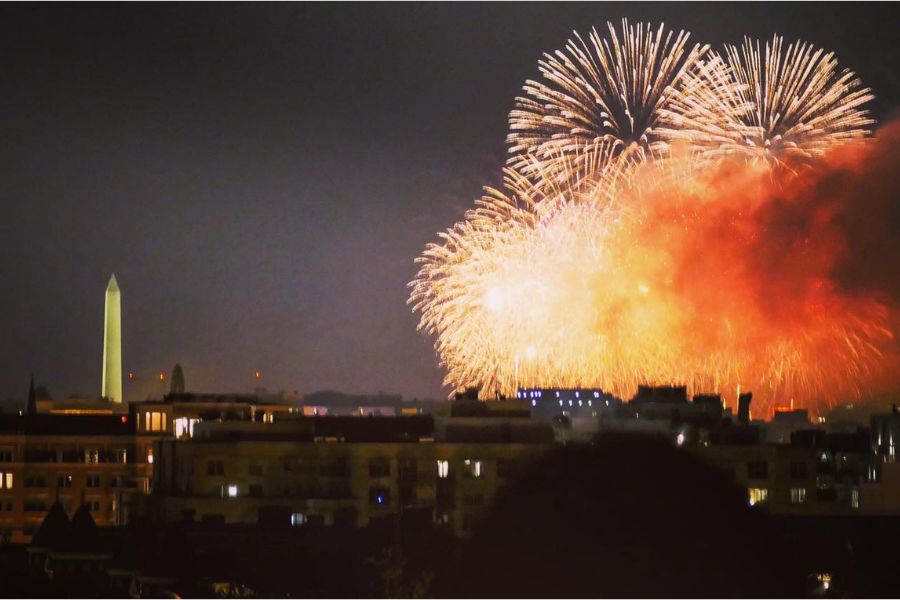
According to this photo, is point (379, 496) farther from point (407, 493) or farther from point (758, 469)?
point (758, 469)

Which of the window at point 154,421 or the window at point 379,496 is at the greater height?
the window at point 154,421

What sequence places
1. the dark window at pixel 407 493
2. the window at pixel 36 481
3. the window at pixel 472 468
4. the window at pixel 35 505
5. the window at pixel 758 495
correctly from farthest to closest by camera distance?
the window at pixel 36 481
the window at pixel 35 505
the dark window at pixel 407 493
the window at pixel 472 468
the window at pixel 758 495

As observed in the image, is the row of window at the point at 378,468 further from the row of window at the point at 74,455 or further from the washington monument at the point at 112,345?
the washington monument at the point at 112,345

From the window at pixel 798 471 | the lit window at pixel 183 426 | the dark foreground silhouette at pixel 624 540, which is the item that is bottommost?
the dark foreground silhouette at pixel 624 540

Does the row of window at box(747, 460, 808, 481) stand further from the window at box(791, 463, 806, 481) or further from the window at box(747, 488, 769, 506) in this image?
the window at box(747, 488, 769, 506)

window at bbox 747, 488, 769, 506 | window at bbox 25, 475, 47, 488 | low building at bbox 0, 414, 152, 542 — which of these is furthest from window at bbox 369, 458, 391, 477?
window at bbox 25, 475, 47, 488

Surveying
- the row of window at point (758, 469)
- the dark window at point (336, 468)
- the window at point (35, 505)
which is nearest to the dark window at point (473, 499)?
the dark window at point (336, 468)
